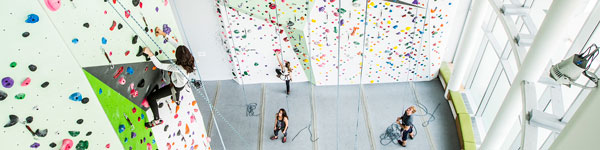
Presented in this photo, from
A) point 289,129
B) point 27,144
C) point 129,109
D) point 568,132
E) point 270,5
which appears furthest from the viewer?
point 289,129

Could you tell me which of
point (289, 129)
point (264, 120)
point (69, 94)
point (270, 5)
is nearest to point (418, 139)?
point (289, 129)

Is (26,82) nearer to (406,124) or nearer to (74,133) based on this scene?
(74,133)

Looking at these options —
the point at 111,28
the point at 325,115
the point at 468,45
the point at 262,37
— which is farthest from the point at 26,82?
the point at 468,45

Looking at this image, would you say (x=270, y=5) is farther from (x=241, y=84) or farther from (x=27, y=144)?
(x=27, y=144)

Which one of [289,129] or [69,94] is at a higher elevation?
[69,94]

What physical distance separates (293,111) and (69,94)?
5158mm

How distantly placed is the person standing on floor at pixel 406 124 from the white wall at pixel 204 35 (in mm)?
3665

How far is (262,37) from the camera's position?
7293 millimetres

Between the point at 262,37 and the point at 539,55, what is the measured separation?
15.0 feet

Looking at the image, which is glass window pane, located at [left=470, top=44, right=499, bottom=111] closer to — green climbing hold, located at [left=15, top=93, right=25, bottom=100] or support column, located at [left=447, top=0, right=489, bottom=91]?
support column, located at [left=447, top=0, right=489, bottom=91]

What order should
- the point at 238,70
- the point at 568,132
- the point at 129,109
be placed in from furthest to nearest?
the point at 238,70
the point at 129,109
the point at 568,132

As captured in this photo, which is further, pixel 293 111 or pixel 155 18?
pixel 293 111

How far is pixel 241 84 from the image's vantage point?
8281 millimetres

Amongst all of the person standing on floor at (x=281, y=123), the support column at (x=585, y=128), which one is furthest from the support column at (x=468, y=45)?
the support column at (x=585, y=128)
